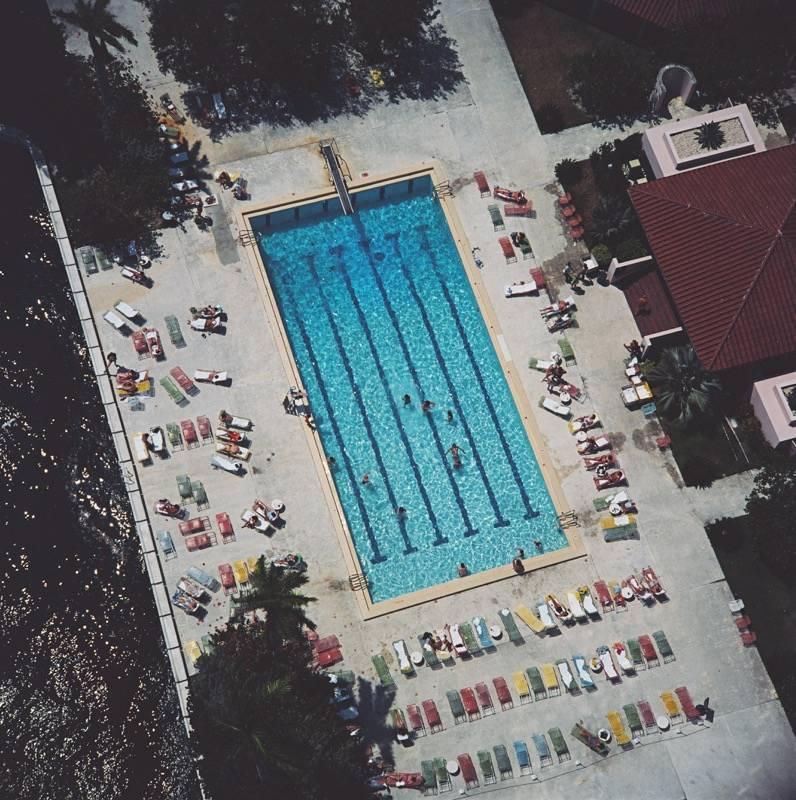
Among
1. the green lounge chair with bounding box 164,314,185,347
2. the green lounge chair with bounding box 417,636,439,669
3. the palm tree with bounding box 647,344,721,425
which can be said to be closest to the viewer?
the green lounge chair with bounding box 417,636,439,669

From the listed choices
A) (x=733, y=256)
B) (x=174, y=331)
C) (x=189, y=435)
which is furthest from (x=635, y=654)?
(x=174, y=331)

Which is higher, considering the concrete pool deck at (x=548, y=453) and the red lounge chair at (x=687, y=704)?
the concrete pool deck at (x=548, y=453)

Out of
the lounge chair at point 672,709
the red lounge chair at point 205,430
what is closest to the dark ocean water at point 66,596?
the red lounge chair at point 205,430

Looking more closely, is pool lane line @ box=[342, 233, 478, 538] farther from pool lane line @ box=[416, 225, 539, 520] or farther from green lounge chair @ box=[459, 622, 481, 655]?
green lounge chair @ box=[459, 622, 481, 655]

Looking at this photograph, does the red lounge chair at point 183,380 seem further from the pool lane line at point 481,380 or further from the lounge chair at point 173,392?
the pool lane line at point 481,380

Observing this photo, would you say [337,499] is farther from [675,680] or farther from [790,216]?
[790,216]

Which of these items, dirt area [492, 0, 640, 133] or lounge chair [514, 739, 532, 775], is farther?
dirt area [492, 0, 640, 133]

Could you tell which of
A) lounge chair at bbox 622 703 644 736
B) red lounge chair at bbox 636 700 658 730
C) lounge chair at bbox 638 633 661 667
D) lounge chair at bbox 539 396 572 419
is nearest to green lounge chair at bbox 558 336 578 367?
lounge chair at bbox 539 396 572 419
